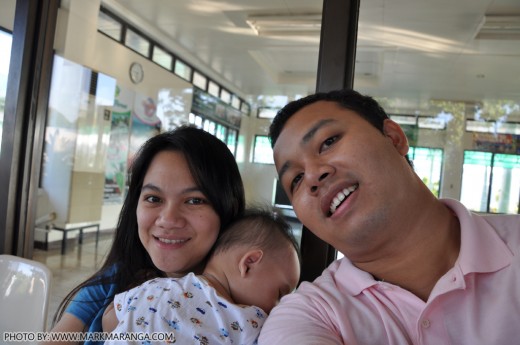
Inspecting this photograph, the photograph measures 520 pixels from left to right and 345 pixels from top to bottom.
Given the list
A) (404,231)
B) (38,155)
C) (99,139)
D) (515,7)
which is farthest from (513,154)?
(99,139)

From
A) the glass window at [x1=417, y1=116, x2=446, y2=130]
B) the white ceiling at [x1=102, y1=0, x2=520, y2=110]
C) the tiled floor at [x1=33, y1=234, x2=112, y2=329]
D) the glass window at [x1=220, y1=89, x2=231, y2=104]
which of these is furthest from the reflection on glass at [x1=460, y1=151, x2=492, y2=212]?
the tiled floor at [x1=33, y1=234, x2=112, y2=329]

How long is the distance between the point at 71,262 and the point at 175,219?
4944 mm

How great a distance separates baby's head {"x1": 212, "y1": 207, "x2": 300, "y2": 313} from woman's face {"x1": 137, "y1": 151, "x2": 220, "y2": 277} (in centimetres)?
7

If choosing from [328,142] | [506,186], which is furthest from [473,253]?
[506,186]

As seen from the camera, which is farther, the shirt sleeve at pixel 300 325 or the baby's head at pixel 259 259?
the baby's head at pixel 259 259

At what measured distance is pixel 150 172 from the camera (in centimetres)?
136

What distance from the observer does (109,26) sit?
6.06 metres

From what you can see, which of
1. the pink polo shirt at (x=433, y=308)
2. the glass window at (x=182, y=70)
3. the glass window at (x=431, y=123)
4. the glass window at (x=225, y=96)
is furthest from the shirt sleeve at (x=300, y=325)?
the glass window at (x=182, y=70)

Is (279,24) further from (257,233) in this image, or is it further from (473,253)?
Result: (473,253)

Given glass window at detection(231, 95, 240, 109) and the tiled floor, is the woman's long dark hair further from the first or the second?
the tiled floor

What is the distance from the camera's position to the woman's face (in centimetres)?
127

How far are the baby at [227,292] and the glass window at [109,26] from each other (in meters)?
5.51

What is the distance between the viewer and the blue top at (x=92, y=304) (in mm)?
1311

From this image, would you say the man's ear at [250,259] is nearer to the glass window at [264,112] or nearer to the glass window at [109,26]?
the glass window at [264,112]
